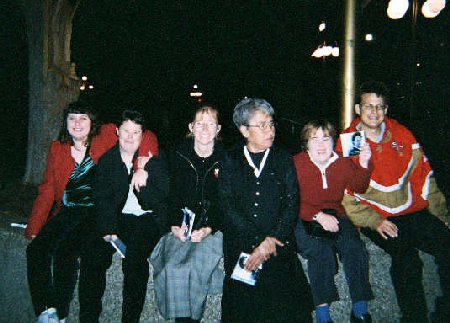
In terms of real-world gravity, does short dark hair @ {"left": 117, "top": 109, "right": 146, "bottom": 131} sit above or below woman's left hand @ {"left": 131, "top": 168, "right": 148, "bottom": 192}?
above

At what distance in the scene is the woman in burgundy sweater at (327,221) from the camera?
267 cm

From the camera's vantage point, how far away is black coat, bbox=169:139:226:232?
3.11 m

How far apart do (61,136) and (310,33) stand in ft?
50.5

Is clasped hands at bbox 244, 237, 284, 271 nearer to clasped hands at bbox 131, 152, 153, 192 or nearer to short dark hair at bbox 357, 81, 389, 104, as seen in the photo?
clasped hands at bbox 131, 152, 153, 192

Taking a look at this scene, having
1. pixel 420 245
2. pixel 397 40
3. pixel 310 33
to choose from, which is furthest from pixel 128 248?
pixel 397 40

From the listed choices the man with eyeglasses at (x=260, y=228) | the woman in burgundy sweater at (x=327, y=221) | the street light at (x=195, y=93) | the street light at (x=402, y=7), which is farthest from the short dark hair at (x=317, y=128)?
the street light at (x=195, y=93)

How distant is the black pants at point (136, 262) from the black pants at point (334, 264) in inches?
56.2

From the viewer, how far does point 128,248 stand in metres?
2.85

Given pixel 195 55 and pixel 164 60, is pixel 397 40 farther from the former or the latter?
pixel 164 60

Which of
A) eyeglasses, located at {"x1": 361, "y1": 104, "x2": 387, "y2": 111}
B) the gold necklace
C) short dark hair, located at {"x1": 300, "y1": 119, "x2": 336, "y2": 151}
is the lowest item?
the gold necklace

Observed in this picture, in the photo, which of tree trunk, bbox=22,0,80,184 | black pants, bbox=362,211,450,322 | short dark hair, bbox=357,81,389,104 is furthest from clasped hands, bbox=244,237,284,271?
tree trunk, bbox=22,0,80,184

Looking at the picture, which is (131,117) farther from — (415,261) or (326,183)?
(415,261)

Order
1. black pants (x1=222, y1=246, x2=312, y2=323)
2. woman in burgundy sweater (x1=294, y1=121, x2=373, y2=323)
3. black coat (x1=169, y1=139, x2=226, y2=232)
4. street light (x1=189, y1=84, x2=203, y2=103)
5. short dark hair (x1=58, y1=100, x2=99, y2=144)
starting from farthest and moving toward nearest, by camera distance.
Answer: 1. street light (x1=189, y1=84, x2=203, y2=103)
2. short dark hair (x1=58, y1=100, x2=99, y2=144)
3. black coat (x1=169, y1=139, x2=226, y2=232)
4. woman in burgundy sweater (x1=294, y1=121, x2=373, y2=323)
5. black pants (x1=222, y1=246, x2=312, y2=323)

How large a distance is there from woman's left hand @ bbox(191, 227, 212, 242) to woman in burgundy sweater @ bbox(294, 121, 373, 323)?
88 centimetres
